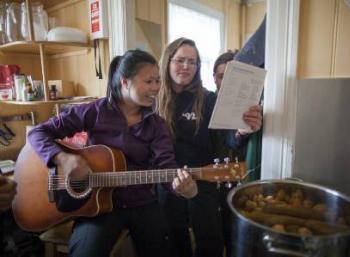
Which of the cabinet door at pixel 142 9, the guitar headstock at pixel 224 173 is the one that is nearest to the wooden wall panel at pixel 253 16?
the cabinet door at pixel 142 9

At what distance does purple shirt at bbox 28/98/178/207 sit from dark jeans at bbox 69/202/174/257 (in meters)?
0.04

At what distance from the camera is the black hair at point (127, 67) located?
110cm

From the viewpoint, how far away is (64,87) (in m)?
1.73

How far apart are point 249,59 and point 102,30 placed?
89cm

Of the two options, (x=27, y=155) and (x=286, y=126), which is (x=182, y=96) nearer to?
(x=286, y=126)

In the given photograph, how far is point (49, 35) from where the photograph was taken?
1.58 m

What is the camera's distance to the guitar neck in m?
1.00

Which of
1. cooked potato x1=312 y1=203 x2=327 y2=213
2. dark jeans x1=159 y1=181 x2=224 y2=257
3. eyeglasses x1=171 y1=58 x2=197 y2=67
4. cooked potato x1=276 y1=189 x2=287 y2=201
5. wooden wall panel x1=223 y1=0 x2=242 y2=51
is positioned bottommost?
dark jeans x1=159 y1=181 x2=224 y2=257

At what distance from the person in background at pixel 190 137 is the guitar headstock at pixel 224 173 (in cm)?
15

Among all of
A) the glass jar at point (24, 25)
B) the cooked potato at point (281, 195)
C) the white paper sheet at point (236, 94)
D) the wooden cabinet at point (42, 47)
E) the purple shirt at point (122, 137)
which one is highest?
the glass jar at point (24, 25)

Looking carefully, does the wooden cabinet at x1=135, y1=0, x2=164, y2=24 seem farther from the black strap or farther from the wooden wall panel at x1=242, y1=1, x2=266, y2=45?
the wooden wall panel at x1=242, y1=1, x2=266, y2=45

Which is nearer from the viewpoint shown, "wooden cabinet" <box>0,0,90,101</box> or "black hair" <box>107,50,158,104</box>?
"black hair" <box>107,50,158,104</box>

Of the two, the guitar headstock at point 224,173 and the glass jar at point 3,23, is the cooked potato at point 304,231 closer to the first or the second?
the guitar headstock at point 224,173

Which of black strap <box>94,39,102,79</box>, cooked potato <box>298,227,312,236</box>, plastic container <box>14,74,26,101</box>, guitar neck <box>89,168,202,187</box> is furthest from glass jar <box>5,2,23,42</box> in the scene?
cooked potato <box>298,227,312,236</box>
